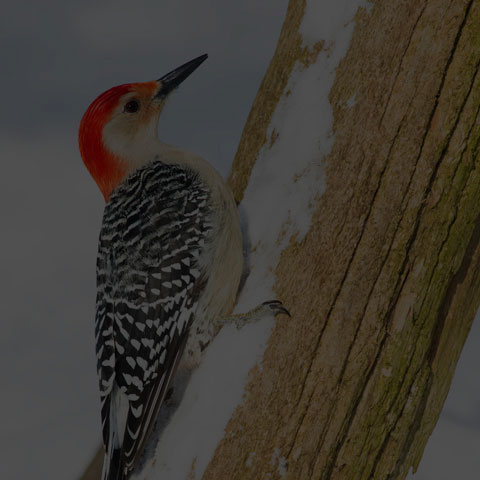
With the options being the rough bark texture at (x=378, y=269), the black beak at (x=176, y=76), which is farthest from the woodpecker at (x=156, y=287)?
the black beak at (x=176, y=76)

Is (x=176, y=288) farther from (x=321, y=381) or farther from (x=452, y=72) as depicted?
(x=452, y=72)

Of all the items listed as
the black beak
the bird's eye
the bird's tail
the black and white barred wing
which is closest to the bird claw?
the black and white barred wing

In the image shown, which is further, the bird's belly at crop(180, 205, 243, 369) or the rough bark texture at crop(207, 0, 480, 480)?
the bird's belly at crop(180, 205, 243, 369)

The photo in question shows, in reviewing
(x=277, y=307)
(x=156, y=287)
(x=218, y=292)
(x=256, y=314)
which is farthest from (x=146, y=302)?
(x=277, y=307)

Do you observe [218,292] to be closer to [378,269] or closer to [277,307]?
Result: [277,307]

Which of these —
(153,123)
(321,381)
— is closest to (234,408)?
(321,381)

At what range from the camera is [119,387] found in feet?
10.5

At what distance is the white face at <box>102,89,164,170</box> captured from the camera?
392 centimetres

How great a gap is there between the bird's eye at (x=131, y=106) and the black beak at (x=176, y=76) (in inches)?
8.7

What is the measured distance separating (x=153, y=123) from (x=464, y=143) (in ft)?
7.53

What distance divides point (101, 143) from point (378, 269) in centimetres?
220

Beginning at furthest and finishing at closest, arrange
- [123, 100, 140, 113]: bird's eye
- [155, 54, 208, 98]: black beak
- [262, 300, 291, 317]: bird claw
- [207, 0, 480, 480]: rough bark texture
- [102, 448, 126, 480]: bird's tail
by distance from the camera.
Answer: [155, 54, 208, 98]: black beak, [123, 100, 140, 113]: bird's eye, [102, 448, 126, 480]: bird's tail, [262, 300, 291, 317]: bird claw, [207, 0, 480, 480]: rough bark texture

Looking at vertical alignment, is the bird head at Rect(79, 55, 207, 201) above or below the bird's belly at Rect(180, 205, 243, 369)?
above

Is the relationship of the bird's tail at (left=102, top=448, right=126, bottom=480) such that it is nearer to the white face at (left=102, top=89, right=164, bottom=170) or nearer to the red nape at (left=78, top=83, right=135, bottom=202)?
the red nape at (left=78, top=83, right=135, bottom=202)
